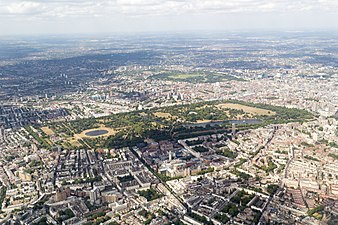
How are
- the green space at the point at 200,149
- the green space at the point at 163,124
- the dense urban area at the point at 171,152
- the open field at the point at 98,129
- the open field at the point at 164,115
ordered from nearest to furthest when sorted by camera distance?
the dense urban area at the point at 171,152 → the green space at the point at 200,149 → the green space at the point at 163,124 → the open field at the point at 98,129 → the open field at the point at 164,115

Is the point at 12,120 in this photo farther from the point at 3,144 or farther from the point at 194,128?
the point at 194,128

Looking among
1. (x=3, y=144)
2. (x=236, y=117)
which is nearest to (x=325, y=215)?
(x=236, y=117)

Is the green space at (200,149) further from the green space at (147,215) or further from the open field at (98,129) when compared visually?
the green space at (147,215)

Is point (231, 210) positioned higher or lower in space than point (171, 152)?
higher

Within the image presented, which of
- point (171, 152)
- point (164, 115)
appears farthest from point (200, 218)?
point (164, 115)

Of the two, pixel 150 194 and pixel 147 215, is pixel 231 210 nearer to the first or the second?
pixel 147 215

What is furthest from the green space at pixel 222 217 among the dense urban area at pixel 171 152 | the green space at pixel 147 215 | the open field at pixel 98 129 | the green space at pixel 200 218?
the open field at pixel 98 129

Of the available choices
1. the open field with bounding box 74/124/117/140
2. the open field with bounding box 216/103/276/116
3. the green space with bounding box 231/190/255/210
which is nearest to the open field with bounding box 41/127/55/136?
the open field with bounding box 74/124/117/140

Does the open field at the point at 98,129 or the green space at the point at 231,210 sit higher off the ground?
the green space at the point at 231,210

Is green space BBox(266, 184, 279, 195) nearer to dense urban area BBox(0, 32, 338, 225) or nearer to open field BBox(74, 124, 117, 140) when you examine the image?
dense urban area BBox(0, 32, 338, 225)

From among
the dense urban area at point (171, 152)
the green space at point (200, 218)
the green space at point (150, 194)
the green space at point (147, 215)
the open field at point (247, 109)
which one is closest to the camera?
the green space at point (200, 218)
